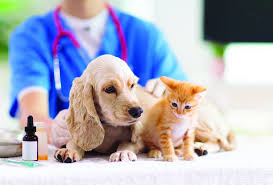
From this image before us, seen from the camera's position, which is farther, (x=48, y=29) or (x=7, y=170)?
(x=48, y=29)

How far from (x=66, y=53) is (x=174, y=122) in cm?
60

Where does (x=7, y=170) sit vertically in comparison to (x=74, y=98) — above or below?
below

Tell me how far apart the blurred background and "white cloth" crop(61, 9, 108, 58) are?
1.38 m

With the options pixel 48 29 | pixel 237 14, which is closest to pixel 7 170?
pixel 48 29

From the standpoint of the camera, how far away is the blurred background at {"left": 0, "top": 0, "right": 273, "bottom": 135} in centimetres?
267

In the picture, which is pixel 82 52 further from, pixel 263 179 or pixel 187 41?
pixel 187 41

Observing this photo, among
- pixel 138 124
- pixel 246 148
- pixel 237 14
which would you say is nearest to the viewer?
pixel 138 124

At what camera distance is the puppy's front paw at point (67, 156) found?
784 mm

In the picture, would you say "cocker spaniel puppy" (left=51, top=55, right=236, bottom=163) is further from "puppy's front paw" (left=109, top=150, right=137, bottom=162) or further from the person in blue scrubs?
the person in blue scrubs

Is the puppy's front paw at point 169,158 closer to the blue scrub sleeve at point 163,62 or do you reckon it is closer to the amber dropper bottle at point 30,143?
the amber dropper bottle at point 30,143

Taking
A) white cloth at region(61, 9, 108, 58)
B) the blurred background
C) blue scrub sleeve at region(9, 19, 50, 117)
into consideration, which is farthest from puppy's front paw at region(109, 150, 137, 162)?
the blurred background

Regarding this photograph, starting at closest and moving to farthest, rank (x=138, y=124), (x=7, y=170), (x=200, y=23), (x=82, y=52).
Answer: (x=7, y=170), (x=138, y=124), (x=82, y=52), (x=200, y=23)

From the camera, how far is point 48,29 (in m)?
1.38

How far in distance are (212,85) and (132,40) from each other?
1.43m
